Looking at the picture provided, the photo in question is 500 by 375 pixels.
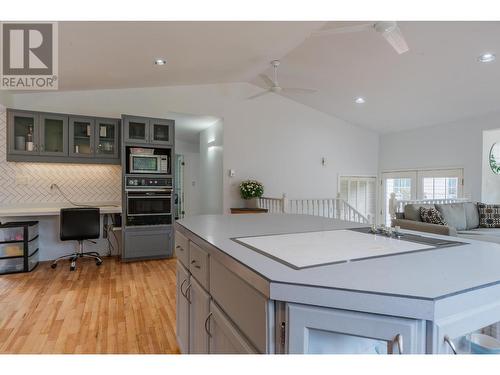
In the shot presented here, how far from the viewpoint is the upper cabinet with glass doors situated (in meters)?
3.98

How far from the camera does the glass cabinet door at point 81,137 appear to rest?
4.25 metres

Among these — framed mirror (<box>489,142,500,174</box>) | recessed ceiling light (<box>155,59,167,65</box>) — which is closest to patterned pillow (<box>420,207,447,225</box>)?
framed mirror (<box>489,142,500,174</box>)

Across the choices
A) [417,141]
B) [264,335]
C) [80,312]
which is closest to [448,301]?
[264,335]

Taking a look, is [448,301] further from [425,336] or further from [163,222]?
[163,222]

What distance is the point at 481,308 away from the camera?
0.80 metres

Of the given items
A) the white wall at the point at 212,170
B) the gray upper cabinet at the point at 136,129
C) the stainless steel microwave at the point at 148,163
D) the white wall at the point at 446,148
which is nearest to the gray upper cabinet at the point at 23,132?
the gray upper cabinet at the point at 136,129

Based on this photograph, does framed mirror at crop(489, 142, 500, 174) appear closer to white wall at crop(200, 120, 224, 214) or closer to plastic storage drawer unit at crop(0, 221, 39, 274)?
white wall at crop(200, 120, 224, 214)

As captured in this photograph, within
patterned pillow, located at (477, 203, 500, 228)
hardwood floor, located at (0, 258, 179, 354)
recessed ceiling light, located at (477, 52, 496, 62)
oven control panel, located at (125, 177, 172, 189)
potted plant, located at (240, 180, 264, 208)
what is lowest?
hardwood floor, located at (0, 258, 179, 354)

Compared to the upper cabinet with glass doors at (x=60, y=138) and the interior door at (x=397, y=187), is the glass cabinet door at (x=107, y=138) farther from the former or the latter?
the interior door at (x=397, y=187)

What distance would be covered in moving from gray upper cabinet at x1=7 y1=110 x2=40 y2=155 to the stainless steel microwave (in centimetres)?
125

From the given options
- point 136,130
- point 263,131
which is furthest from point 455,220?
point 136,130

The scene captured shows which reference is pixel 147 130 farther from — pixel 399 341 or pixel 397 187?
pixel 397 187

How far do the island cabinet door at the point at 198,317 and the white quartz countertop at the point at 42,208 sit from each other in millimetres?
3179

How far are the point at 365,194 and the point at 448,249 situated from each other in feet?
20.4
